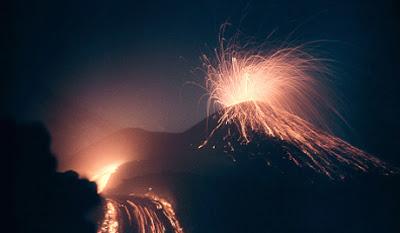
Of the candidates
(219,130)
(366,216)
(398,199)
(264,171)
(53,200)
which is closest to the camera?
(53,200)

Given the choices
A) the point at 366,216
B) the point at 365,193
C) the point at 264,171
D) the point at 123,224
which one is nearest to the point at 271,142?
the point at 264,171

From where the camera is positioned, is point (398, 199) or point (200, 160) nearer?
point (398, 199)

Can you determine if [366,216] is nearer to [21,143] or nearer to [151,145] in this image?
[21,143]

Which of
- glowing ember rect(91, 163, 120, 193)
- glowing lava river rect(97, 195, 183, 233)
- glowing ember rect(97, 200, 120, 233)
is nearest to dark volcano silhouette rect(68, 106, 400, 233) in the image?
glowing lava river rect(97, 195, 183, 233)

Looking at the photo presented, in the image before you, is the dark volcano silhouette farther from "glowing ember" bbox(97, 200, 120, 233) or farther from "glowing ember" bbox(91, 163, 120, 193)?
"glowing ember" bbox(97, 200, 120, 233)

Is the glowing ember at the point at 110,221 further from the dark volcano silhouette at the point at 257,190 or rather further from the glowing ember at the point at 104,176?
the glowing ember at the point at 104,176

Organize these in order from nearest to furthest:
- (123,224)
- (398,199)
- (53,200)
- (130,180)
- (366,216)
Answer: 1. (53,200)
2. (123,224)
3. (366,216)
4. (398,199)
5. (130,180)

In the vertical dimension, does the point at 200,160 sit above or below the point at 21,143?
below
